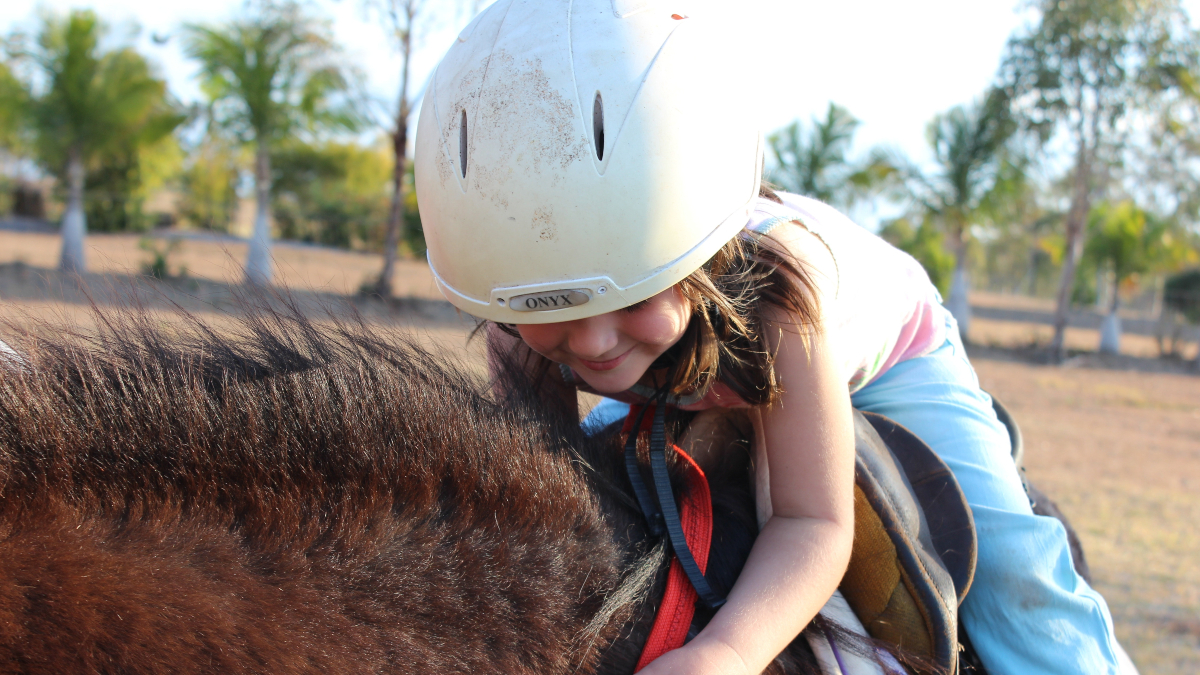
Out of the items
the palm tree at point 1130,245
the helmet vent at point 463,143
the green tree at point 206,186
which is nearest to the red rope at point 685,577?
the helmet vent at point 463,143

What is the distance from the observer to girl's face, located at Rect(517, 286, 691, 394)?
4.17ft

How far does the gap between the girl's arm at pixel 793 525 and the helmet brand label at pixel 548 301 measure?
15.6 inches

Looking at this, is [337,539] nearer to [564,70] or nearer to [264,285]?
[264,285]

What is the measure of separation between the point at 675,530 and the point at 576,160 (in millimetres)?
587

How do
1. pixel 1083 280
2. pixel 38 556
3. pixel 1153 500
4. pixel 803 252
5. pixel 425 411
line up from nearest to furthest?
pixel 38 556, pixel 425 411, pixel 803 252, pixel 1153 500, pixel 1083 280

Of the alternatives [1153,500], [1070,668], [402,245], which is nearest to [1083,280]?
[402,245]

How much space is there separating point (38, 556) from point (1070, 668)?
5.84ft

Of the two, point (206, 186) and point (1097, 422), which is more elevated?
point (206, 186)

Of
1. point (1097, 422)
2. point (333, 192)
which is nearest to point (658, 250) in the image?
point (1097, 422)

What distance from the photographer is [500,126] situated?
119 cm

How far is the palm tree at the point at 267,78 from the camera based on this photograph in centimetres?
1681

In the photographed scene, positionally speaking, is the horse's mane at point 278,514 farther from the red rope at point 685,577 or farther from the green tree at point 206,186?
the green tree at point 206,186

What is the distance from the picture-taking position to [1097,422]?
10562mm

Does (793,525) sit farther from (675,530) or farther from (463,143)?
(463,143)
